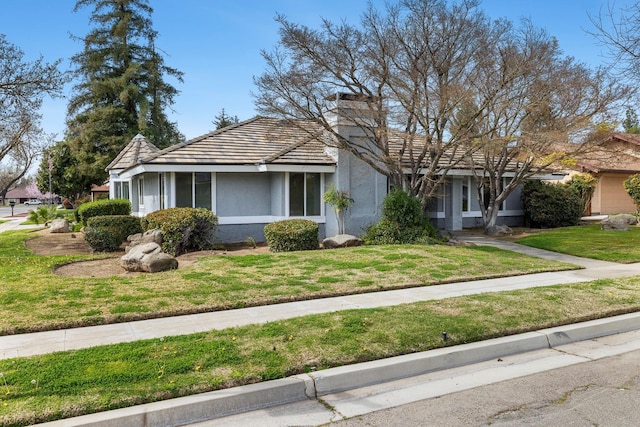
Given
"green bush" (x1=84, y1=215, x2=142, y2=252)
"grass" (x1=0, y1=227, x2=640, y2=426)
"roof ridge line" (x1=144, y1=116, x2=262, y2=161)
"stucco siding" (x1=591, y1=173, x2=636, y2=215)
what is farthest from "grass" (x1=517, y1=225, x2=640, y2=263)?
"stucco siding" (x1=591, y1=173, x2=636, y2=215)

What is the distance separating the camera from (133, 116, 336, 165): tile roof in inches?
609

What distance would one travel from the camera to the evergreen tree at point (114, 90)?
3769 centimetres

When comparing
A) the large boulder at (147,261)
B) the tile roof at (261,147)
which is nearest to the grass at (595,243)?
the tile roof at (261,147)

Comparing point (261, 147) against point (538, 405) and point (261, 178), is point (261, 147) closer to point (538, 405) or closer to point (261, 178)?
point (261, 178)

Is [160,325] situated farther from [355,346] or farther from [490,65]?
[490,65]

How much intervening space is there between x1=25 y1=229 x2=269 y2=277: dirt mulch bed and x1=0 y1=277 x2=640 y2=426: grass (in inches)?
203

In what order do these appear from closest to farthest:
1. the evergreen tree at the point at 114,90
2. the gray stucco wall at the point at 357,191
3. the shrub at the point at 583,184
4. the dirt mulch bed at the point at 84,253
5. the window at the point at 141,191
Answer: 1. the dirt mulch bed at the point at 84,253
2. the gray stucco wall at the point at 357,191
3. the window at the point at 141,191
4. the shrub at the point at 583,184
5. the evergreen tree at the point at 114,90

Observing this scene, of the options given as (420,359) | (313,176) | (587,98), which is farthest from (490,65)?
(420,359)

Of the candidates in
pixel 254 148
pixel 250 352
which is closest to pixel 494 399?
pixel 250 352

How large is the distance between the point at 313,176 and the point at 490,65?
6.72 m

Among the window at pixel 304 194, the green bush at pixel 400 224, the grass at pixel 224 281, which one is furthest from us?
the window at pixel 304 194

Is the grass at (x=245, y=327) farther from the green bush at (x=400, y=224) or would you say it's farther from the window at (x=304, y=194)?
the window at (x=304, y=194)

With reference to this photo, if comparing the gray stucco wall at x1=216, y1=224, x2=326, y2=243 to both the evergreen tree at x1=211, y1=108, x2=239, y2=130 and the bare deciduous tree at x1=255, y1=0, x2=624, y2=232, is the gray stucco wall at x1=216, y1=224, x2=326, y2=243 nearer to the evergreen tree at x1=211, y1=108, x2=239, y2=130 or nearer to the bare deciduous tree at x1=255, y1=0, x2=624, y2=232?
the bare deciduous tree at x1=255, y1=0, x2=624, y2=232

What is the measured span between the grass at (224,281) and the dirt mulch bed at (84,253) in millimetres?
469
